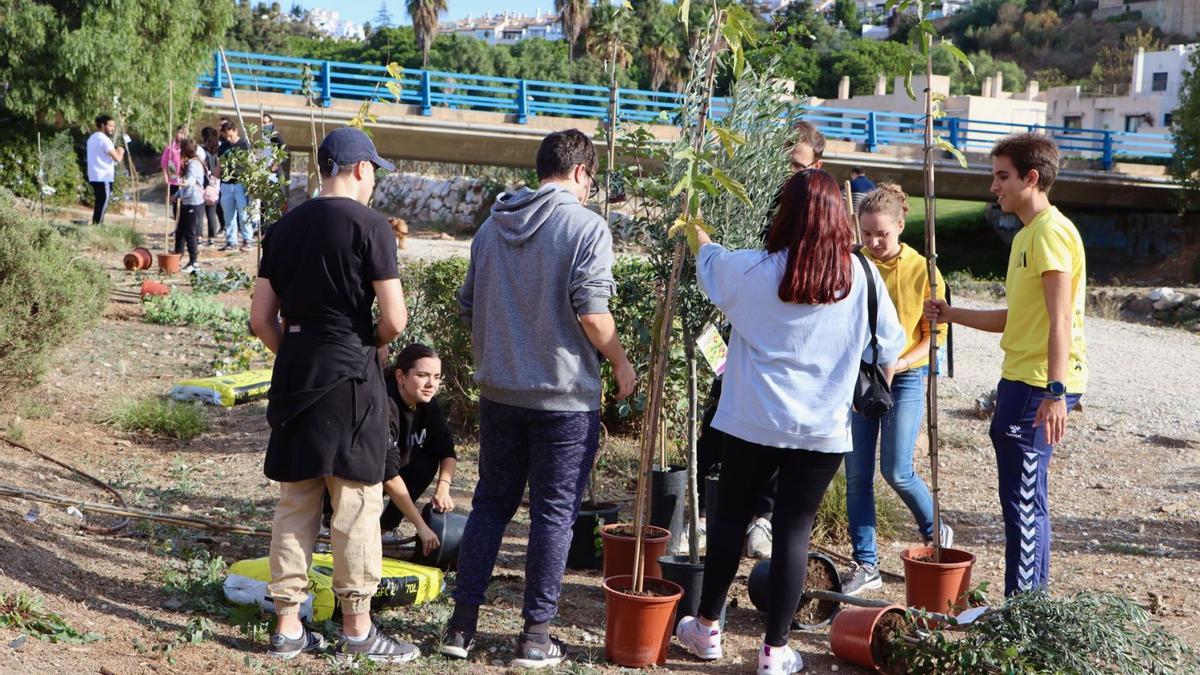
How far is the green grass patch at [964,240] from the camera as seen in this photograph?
110 feet

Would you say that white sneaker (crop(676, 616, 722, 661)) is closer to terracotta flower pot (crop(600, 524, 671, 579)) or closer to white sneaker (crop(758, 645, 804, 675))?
white sneaker (crop(758, 645, 804, 675))

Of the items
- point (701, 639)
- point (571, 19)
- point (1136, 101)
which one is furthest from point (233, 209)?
point (1136, 101)

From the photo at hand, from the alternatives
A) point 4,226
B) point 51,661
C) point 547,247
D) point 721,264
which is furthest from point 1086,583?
point 4,226

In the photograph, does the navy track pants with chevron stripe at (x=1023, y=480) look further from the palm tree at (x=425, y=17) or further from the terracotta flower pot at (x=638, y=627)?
the palm tree at (x=425, y=17)

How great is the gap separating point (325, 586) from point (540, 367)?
115cm

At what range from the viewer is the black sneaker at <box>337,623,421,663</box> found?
3656 mm

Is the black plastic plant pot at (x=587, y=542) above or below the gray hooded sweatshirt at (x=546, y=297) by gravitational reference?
below

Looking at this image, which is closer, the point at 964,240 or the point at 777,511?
the point at 777,511

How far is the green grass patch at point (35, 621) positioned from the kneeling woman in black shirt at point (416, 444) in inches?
44.7

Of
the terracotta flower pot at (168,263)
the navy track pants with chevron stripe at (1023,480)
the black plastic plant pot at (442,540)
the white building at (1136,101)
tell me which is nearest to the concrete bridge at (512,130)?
the terracotta flower pot at (168,263)

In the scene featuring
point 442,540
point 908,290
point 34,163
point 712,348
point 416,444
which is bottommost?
point 442,540

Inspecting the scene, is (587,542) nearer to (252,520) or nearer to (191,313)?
(252,520)

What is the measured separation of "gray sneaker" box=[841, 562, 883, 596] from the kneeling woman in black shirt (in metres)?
1.61

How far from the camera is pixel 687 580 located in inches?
162
